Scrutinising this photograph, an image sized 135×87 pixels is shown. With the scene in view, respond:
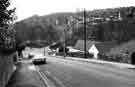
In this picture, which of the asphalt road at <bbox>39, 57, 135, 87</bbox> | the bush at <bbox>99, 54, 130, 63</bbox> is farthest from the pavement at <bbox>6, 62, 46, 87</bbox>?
the bush at <bbox>99, 54, 130, 63</bbox>

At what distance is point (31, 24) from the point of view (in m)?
166

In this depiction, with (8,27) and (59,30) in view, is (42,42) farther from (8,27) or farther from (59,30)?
(8,27)

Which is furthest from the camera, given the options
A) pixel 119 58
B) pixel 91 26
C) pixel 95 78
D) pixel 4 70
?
pixel 91 26

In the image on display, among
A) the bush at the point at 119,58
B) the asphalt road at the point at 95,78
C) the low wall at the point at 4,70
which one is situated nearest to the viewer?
the low wall at the point at 4,70

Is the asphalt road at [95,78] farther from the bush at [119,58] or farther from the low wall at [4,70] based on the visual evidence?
the bush at [119,58]

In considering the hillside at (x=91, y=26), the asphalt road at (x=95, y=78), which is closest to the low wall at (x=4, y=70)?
the asphalt road at (x=95, y=78)

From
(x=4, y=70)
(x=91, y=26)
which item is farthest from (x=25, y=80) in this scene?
(x=91, y=26)

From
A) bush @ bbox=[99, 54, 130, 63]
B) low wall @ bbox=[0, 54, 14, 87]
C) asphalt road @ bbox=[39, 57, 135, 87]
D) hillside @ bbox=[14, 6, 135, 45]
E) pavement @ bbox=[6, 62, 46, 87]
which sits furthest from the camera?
hillside @ bbox=[14, 6, 135, 45]

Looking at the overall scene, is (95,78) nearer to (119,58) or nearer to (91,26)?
(119,58)

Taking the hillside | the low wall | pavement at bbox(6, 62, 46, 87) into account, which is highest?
the hillside

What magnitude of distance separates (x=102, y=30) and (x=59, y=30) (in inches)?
2769

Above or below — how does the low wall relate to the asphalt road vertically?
above

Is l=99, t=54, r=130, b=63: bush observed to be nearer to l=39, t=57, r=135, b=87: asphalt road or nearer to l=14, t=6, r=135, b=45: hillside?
l=39, t=57, r=135, b=87: asphalt road

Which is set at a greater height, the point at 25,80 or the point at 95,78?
the point at 95,78
